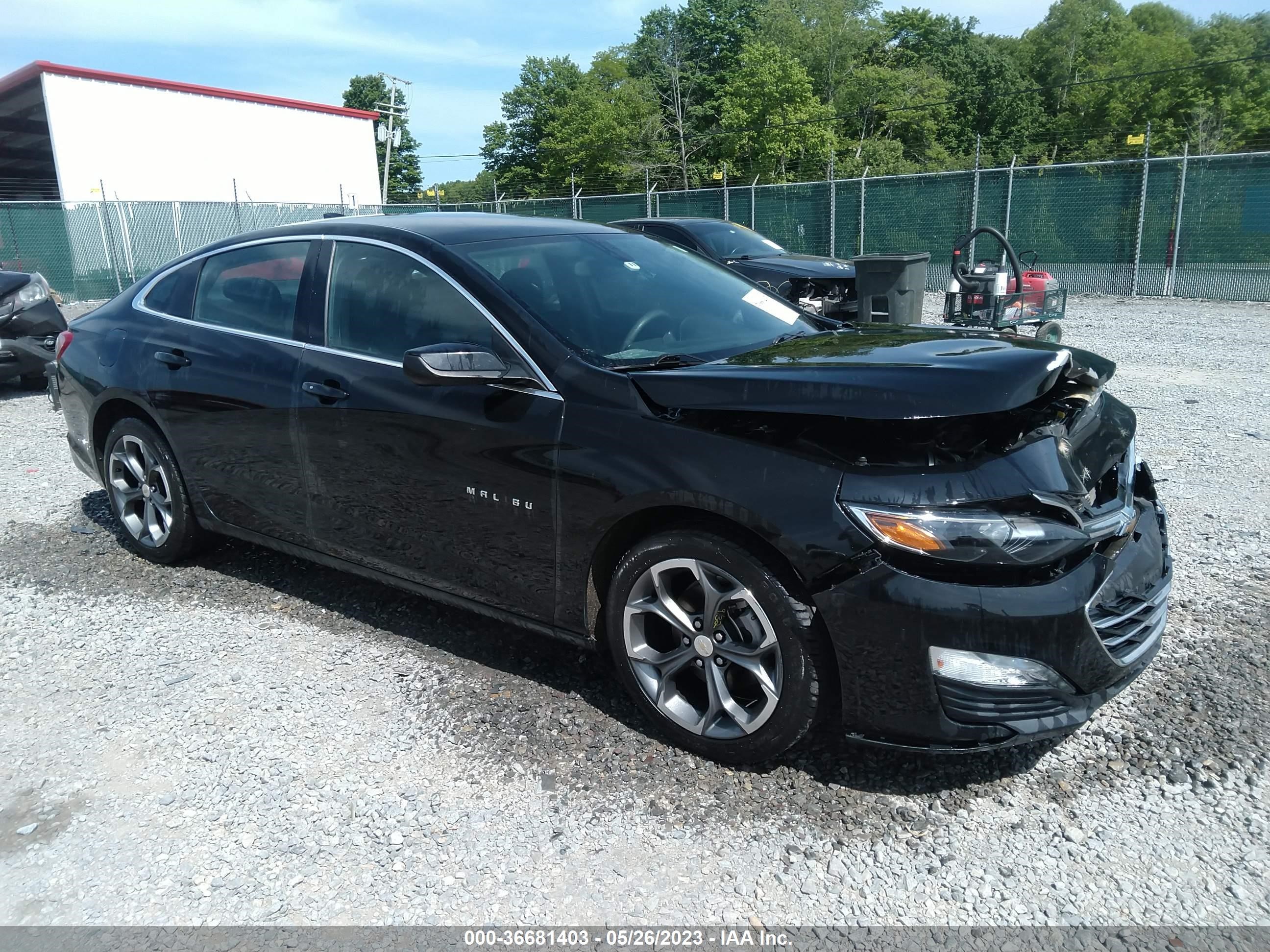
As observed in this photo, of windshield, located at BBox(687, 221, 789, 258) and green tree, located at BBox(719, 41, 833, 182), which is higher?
green tree, located at BBox(719, 41, 833, 182)

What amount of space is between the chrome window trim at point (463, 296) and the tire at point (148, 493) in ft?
4.39

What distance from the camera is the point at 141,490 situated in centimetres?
483

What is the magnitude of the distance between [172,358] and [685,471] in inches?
111

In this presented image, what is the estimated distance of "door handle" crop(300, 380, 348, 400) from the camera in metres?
3.74

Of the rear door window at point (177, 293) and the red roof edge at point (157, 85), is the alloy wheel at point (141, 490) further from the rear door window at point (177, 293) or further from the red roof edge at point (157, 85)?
the red roof edge at point (157, 85)

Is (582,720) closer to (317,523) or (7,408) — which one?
(317,523)

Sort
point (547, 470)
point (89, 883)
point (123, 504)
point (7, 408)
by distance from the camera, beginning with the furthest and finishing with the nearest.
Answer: point (7, 408)
point (123, 504)
point (547, 470)
point (89, 883)

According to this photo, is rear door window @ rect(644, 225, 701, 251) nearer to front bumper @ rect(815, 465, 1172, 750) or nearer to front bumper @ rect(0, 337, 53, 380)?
front bumper @ rect(0, 337, 53, 380)

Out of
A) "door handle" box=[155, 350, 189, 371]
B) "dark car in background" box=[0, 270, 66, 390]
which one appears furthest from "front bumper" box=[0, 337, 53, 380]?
"door handle" box=[155, 350, 189, 371]

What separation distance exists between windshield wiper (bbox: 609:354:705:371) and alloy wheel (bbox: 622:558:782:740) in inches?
25.8

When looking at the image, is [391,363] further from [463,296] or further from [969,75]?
[969,75]

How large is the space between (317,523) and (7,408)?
7.53m

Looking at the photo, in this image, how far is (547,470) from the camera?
317 centimetres

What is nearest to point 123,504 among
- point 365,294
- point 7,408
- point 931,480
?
point 365,294
